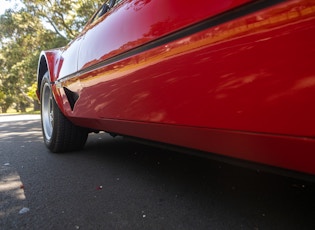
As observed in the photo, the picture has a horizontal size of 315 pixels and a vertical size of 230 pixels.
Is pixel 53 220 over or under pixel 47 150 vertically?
over

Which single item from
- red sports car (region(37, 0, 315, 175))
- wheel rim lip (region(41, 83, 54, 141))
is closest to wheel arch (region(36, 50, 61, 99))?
wheel rim lip (region(41, 83, 54, 141))

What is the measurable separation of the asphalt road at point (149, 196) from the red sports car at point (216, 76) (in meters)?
0.37

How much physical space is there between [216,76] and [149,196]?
0.99m

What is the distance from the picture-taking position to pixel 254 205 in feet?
5.71

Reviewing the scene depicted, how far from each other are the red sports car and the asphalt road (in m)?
0.37

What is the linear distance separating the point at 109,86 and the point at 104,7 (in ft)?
2.74

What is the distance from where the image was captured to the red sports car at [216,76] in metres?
0.98

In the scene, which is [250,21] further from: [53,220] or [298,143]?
[53,220]

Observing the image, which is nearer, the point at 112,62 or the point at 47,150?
the point at 112,62

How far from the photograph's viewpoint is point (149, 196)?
6.47ft

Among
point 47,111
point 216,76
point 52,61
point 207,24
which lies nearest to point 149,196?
point 216,76

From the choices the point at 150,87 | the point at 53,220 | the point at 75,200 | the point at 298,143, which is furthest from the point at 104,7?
the point at 298,143

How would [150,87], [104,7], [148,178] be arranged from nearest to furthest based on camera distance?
1. [150,87]
2. [148,178]
3. [104,7]

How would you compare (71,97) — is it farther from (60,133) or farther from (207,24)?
(207,24)
